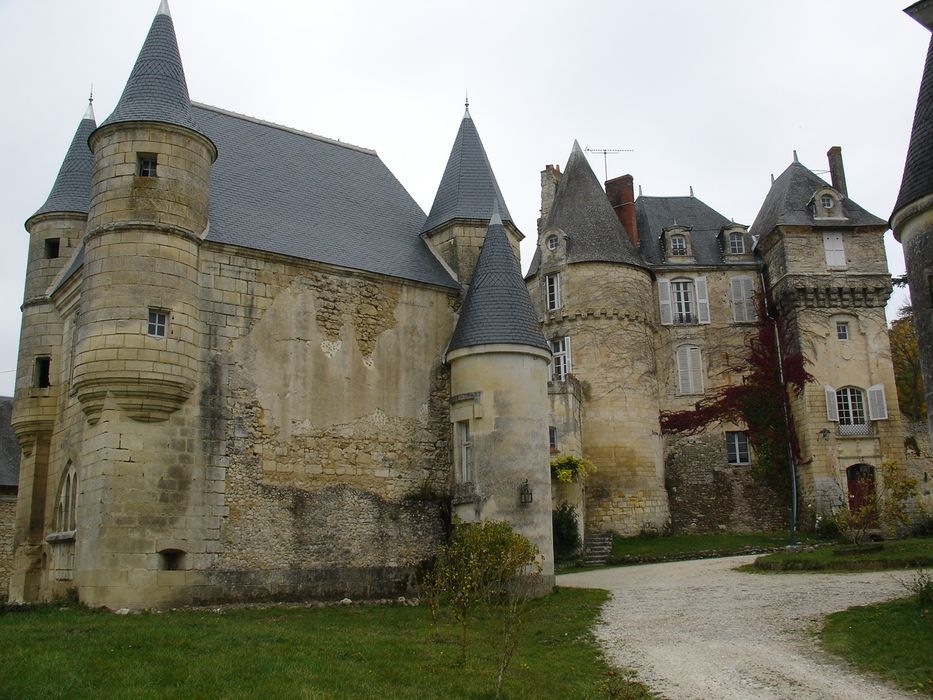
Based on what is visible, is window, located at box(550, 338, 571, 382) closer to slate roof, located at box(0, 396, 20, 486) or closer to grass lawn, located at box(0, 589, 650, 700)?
grass lawn, located at box(0, 589, 650, 700)

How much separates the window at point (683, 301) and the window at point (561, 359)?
4.67 m

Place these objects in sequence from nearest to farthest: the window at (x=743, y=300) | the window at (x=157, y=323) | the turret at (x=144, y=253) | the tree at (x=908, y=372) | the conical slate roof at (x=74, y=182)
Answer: the turret at (x=144, y=253) → the window at (x=157, y=323) → the conical slate roof at (x=74, y=182) → the window at (x=743, y=300) → the tree at (x=908, y=372)

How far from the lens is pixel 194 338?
679 inches

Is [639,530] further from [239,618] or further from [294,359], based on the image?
[239,618]

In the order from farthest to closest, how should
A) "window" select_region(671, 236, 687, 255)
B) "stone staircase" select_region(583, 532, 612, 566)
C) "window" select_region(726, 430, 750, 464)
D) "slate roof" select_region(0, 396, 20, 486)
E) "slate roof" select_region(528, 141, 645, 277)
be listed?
1. "window" select_region(671, 236, 687, 255)
2. "window" select_region(726, 430, 750, 464)
3. "slate roof" select_region(528, 141, 645, 277)
4. "slate roof" select_region(0, 396, 20, 486)
5. "stone staircase" select_region(583, 532, 612, 566)

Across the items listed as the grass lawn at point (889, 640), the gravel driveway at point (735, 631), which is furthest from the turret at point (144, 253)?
the grass lawn at point (889, 640)

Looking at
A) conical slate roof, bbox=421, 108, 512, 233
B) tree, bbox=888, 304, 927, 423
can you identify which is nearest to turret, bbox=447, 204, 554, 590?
conical slate roof, bbox=421, 108, 512, 233

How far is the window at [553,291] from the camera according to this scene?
108 feet

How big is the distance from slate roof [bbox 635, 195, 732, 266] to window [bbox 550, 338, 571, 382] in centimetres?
555

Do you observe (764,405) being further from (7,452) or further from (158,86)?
(7,452)

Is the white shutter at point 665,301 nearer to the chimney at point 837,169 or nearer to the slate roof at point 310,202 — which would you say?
the chimney at point 837,169

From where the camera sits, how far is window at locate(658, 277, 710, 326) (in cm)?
3497

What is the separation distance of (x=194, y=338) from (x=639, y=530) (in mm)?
18402

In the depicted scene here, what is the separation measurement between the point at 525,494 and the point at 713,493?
1623 centimetres
